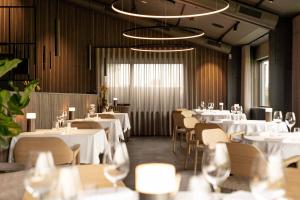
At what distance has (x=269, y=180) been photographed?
4.09 feet

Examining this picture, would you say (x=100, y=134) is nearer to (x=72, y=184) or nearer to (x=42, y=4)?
(x=72, y=184)

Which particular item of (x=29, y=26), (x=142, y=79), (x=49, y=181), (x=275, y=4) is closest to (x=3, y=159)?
(x=49, y=181)

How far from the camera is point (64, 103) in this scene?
8258 millimetres

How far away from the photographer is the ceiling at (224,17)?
8820 mm

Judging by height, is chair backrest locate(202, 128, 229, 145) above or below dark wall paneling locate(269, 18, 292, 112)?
below

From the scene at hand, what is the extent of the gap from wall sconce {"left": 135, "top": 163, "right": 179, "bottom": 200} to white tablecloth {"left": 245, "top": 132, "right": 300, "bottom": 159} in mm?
2582

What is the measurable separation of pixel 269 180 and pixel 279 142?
9.15ft

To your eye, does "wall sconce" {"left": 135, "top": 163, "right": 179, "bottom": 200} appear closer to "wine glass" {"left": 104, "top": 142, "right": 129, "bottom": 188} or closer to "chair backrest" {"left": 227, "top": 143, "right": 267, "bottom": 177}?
"wine glass" {"left": 104, "top": 142, "right": 129, "bottom": 188}

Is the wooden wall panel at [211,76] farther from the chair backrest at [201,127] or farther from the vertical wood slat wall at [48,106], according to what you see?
the chair backrest at [201,127]

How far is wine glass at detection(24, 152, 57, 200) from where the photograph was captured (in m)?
1.27

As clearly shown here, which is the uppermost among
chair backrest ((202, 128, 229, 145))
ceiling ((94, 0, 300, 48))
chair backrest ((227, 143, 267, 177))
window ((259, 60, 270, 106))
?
ceiling ((94, 0, 300, 48))

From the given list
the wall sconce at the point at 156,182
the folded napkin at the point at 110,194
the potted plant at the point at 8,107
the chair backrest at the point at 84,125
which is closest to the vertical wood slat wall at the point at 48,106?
the chair backrest at the point at 84,125

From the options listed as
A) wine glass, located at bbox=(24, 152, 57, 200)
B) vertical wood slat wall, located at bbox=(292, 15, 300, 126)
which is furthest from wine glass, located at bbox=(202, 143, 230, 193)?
vertical wood slat wall, located at bbox=(292, 15, 300, 126)

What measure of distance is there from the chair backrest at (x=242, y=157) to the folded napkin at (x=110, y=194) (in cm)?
197
